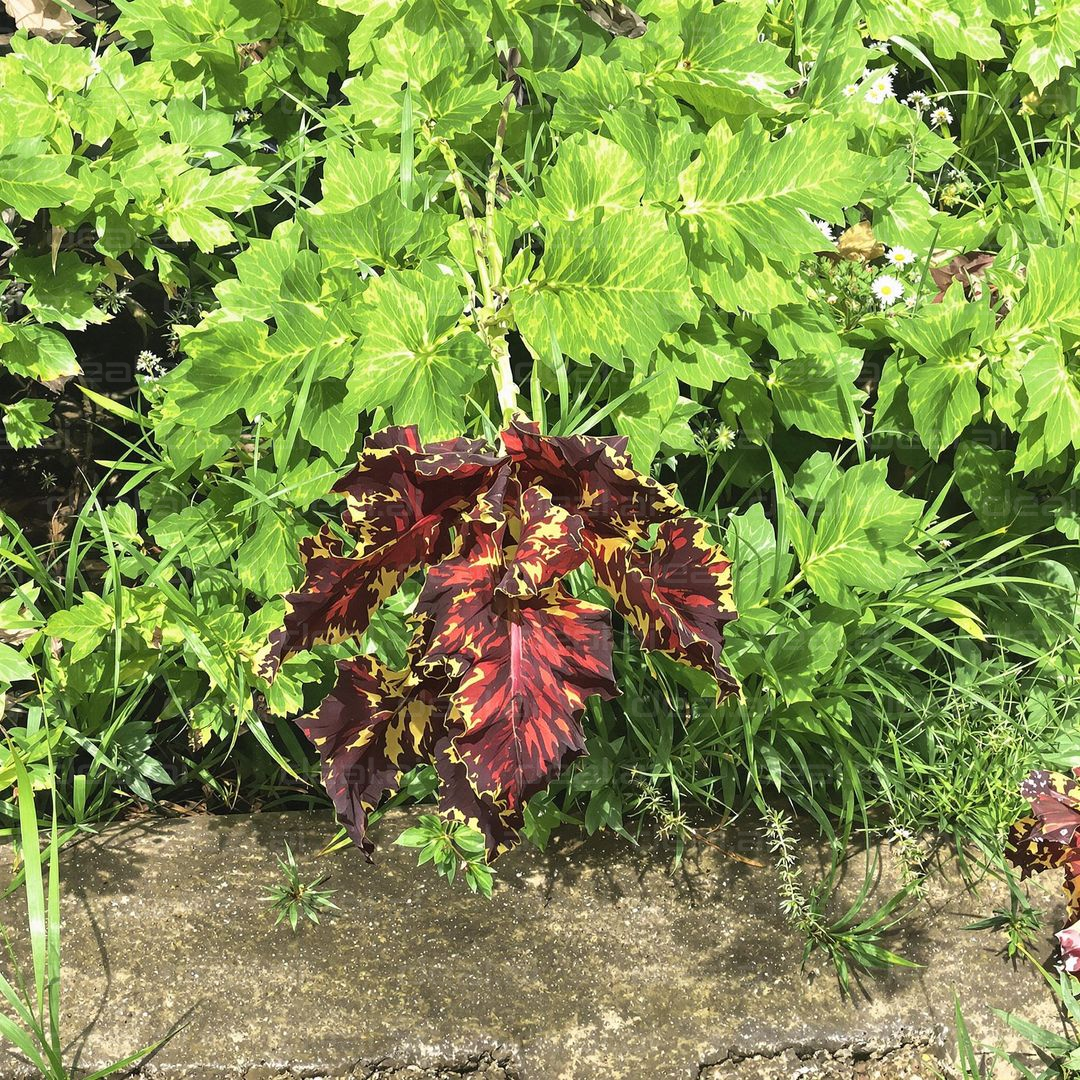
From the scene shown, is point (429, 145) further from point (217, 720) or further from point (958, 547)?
point (958, 547)

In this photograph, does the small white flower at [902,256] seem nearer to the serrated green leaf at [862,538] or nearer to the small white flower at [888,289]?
the small white flower at [888,289]

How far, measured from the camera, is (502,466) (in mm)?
1144

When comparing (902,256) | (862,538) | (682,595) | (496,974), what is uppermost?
(902,256)

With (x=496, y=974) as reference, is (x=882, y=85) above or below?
above

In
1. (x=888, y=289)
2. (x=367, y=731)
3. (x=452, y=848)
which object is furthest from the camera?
(x=888, y=289)

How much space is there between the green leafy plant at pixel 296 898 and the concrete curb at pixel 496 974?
0.02 meters

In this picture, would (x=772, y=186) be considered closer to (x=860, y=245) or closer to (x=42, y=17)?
(x=860, y=245)

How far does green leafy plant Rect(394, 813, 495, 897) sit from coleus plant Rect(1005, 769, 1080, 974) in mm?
795

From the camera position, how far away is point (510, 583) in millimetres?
1069

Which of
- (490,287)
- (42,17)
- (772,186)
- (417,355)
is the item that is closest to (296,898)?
(417,355)

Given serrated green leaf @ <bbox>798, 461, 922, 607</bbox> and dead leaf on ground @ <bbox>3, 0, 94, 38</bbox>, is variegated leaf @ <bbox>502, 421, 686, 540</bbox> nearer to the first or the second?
serrated green leaf @ <bbox>798, 461, 922, 607</bbox>

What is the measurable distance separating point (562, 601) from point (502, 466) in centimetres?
16

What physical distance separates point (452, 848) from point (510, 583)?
69 cm

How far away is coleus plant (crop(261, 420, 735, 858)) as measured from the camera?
3.61 feet
